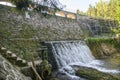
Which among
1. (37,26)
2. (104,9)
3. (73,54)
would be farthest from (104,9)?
(37,26)

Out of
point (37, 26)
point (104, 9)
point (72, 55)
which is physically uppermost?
point (104, 9)

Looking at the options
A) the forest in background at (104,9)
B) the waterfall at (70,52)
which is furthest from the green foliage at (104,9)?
the waterfall at (70,52)

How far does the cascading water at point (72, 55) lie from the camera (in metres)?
12.5

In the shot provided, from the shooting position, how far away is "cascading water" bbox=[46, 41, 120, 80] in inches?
494

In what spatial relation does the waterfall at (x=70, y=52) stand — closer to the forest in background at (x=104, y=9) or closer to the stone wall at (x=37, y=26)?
the stone wall at (x=37, y=26)

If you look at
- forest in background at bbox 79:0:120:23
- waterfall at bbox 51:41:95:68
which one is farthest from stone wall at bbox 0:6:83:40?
forest in background at bbox 79:0:120:23

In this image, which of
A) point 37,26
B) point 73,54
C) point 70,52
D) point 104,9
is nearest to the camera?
point 37,26

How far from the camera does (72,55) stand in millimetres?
14586

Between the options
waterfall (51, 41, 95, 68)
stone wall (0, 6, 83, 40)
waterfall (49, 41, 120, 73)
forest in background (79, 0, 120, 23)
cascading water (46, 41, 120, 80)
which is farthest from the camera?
forest in background (79, 0, 120, 23)

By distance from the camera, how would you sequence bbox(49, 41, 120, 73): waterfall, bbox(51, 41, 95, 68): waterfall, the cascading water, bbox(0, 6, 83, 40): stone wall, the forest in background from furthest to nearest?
1. the forest in background
2. bbox(51, 41, 95, 68): waterfall
3. bbox(49, 41, 120, 73): waterfall
4. the cascading water
5. bbox(0, 6, 83, 40): stone wall

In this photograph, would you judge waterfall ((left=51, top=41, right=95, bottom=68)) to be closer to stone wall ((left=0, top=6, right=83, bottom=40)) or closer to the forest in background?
stone wall ((left=0, top=6, right=83, bottom=40))

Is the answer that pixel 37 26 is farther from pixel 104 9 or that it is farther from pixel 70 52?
pixel 104 9

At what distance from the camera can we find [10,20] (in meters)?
11.9

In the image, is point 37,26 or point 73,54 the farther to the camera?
point 73,54
